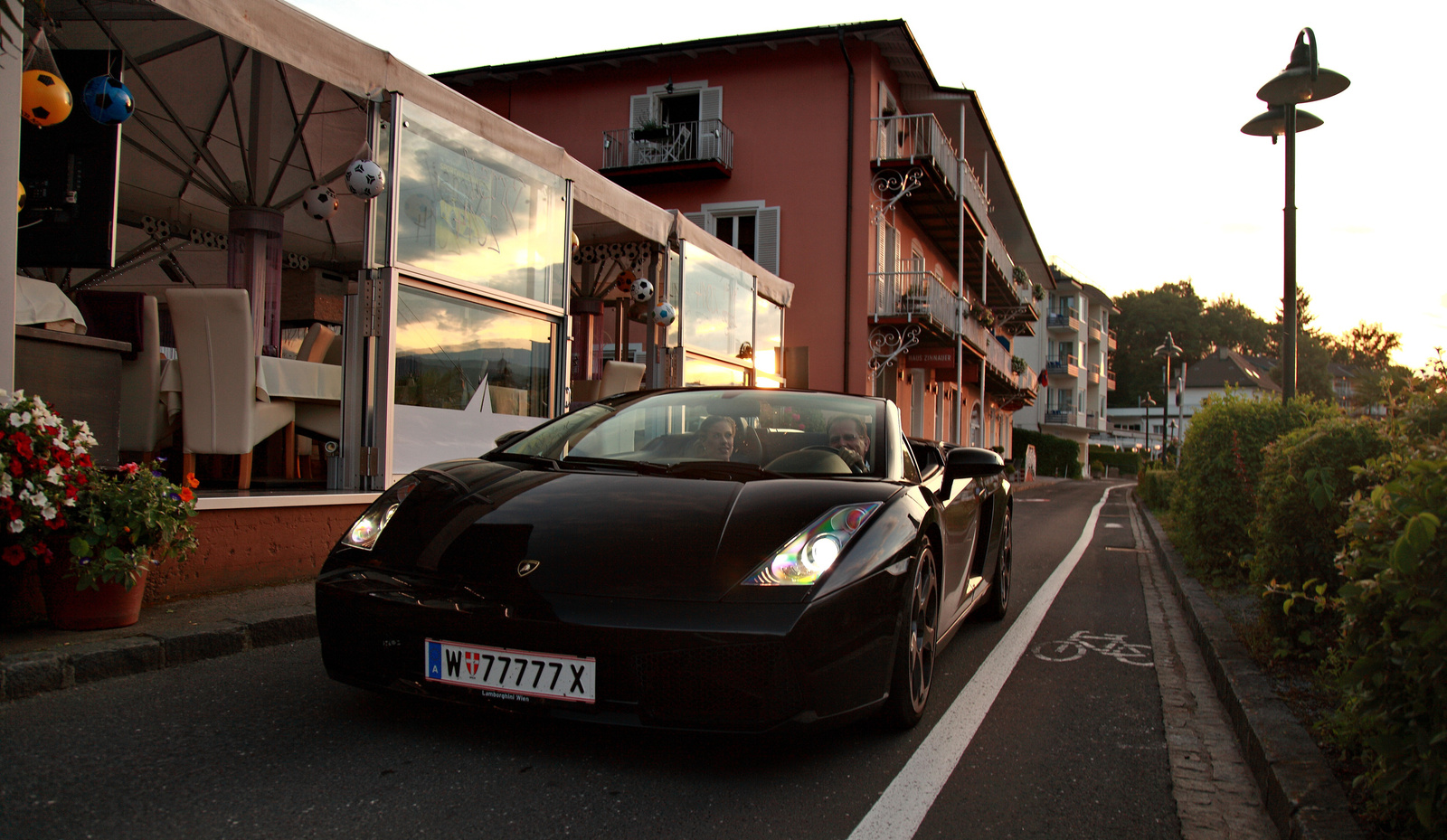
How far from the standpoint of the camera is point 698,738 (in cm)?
323

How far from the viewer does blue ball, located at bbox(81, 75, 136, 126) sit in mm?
5262

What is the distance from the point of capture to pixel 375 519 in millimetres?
3328

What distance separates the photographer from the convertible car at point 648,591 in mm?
2713

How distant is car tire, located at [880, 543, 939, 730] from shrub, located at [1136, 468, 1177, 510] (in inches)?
532

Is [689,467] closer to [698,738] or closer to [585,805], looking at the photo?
[698,738]

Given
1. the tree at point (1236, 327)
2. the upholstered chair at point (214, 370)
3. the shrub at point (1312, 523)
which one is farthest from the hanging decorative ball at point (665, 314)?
the tree at point (1236, 327)

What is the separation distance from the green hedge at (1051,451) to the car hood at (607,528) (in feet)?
173

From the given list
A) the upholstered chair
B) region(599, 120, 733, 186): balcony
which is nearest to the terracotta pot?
the upholstered chair

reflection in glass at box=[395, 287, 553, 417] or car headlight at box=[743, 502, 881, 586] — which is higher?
reflection in glass at box=[395, 287, 553, 417]

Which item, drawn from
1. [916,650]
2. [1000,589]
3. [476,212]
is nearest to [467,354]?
[476,212]

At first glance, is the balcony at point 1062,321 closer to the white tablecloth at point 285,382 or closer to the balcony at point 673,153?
the balcony at point 673,153

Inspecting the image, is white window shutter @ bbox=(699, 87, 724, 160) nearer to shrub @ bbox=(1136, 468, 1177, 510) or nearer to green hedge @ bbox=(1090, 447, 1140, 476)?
shrub @ bbox=(1136, 468, 1177, 510)

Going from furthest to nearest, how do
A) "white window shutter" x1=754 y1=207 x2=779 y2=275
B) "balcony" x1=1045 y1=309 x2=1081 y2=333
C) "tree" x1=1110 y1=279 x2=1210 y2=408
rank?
"tree" x1=1110 y1=279 x2=1210 y2=408, "balcony" x1=1045 y1=309 x2=1081 y2=333, "white window shutter" x1=754 y1=207 x2=779 y2=275

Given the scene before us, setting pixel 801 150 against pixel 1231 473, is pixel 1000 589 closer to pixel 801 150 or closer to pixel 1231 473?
pixel 1231 473
